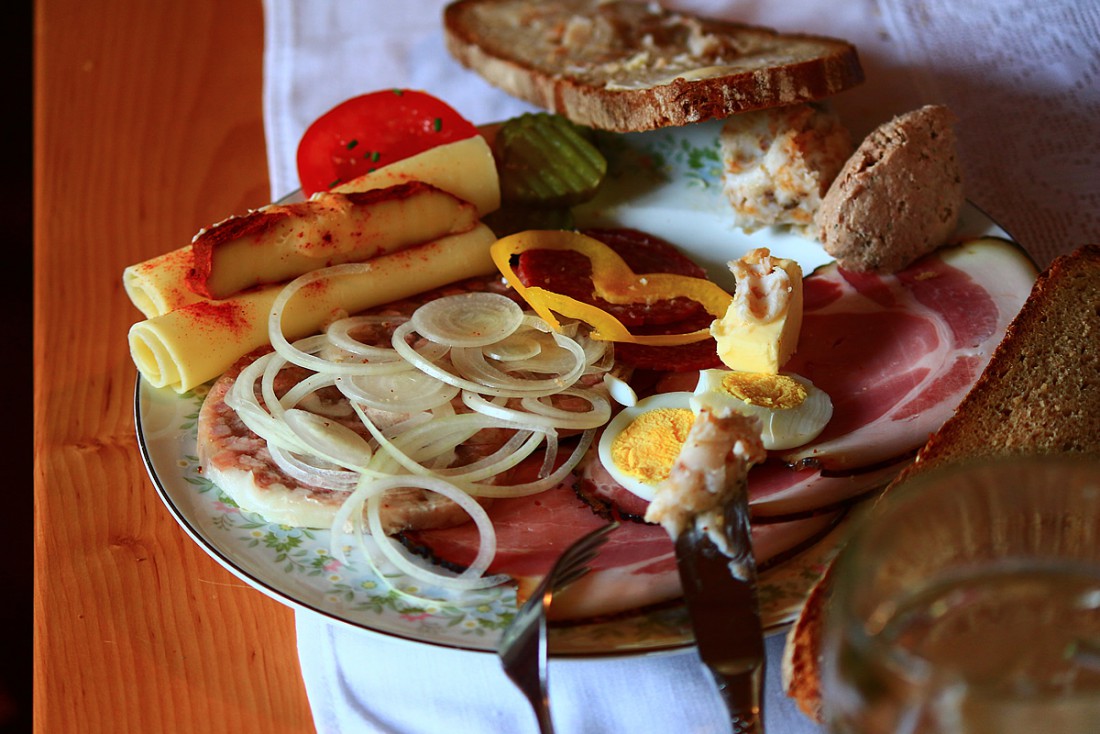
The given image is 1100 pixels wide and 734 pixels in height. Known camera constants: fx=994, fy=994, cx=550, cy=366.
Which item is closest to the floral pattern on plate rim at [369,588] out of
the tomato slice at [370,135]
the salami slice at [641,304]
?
the salami slice at [641,304]

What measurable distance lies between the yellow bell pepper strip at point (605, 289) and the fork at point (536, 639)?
2.68 ft

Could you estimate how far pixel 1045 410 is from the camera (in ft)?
7.10

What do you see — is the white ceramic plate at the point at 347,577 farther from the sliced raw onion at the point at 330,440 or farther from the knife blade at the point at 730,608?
the sliced raw onion at the point at 330,440

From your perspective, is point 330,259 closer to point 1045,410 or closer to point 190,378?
point 190,378

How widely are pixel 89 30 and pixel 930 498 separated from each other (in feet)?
14.0

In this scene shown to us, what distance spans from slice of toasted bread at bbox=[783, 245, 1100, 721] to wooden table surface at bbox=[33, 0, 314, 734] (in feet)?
4.17

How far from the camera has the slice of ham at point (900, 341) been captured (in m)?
2.23

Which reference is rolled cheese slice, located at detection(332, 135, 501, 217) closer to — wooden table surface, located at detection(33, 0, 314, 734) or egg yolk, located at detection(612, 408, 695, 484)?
wooden table surface, located at detection(33, 0, 314, 734)

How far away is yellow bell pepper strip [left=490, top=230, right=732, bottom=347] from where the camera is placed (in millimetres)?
2564

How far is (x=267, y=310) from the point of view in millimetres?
2652

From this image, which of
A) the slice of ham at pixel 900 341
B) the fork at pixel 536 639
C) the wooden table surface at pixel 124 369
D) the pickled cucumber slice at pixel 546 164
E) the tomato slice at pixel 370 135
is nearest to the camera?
the fork at pixel 536 639

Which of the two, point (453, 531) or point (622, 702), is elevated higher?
point (453, 531)

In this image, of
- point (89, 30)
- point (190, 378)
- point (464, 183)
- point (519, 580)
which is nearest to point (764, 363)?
point (519, 580)

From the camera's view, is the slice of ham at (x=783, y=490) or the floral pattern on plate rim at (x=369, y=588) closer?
the floral pattern on plate rim at (x=369, y=588)
